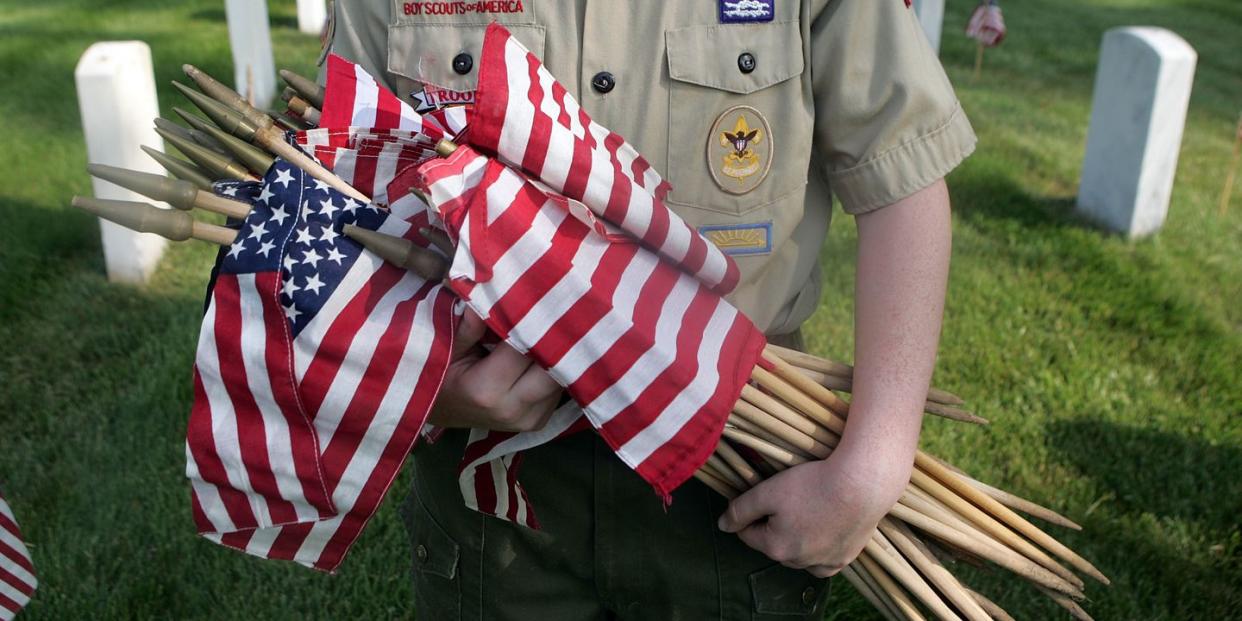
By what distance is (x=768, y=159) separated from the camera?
157 centimetres

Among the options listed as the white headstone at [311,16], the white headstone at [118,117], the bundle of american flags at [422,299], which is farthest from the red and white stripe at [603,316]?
the white headstone at [311,16]

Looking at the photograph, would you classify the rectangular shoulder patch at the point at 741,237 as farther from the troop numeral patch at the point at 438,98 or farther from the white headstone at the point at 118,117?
the white headstone at the point at 118,117

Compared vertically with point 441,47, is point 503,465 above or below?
below

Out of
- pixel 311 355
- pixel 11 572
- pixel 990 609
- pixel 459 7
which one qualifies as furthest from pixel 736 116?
pixel 11 572

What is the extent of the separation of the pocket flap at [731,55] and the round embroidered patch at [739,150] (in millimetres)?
44

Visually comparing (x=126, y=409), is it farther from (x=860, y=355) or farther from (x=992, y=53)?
(x=992, y=53)

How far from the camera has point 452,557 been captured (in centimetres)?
184

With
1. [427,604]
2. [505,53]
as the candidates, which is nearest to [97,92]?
[427,604]

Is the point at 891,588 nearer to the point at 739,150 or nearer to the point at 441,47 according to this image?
the point at 739,150

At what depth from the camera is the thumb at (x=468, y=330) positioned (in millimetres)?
1413

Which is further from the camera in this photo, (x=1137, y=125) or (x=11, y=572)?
(x=1137, y=125)

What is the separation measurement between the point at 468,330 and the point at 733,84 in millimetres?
500

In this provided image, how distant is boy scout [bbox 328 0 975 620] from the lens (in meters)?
1.49

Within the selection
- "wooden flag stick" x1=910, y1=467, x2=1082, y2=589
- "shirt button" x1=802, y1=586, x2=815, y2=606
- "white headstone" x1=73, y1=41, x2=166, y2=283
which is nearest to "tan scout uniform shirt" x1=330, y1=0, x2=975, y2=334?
"wooden flag stick" x1=910, y1=467, x2=1082, y2=589
